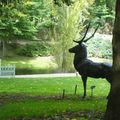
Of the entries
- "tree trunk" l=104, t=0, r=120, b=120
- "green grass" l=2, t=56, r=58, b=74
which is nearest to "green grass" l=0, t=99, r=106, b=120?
"tree trunk" l=104, t=0, r=120, b=120

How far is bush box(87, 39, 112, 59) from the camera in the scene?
4744cm

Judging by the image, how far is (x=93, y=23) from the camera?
51062 mm

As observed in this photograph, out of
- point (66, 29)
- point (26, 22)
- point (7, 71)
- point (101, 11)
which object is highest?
point (101, 11)

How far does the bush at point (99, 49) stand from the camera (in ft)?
156

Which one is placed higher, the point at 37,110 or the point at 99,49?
the point at 37,110

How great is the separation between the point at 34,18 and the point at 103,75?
1341 inches

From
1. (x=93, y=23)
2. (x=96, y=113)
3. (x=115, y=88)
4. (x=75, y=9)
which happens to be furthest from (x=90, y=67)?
(x=93, y=23)

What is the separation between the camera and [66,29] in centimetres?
3606

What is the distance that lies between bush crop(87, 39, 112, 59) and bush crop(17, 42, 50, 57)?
15.5 ft

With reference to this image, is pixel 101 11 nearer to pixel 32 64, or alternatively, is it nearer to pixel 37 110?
pixel 32 64

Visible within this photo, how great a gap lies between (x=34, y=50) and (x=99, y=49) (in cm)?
735

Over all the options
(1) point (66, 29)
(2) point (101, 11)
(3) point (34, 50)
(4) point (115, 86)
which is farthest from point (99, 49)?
(4) point (115, 86)

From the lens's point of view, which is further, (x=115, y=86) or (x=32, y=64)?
(x=32, y=64)

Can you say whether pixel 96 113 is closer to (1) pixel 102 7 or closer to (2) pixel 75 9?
(2) pixel 75 9
